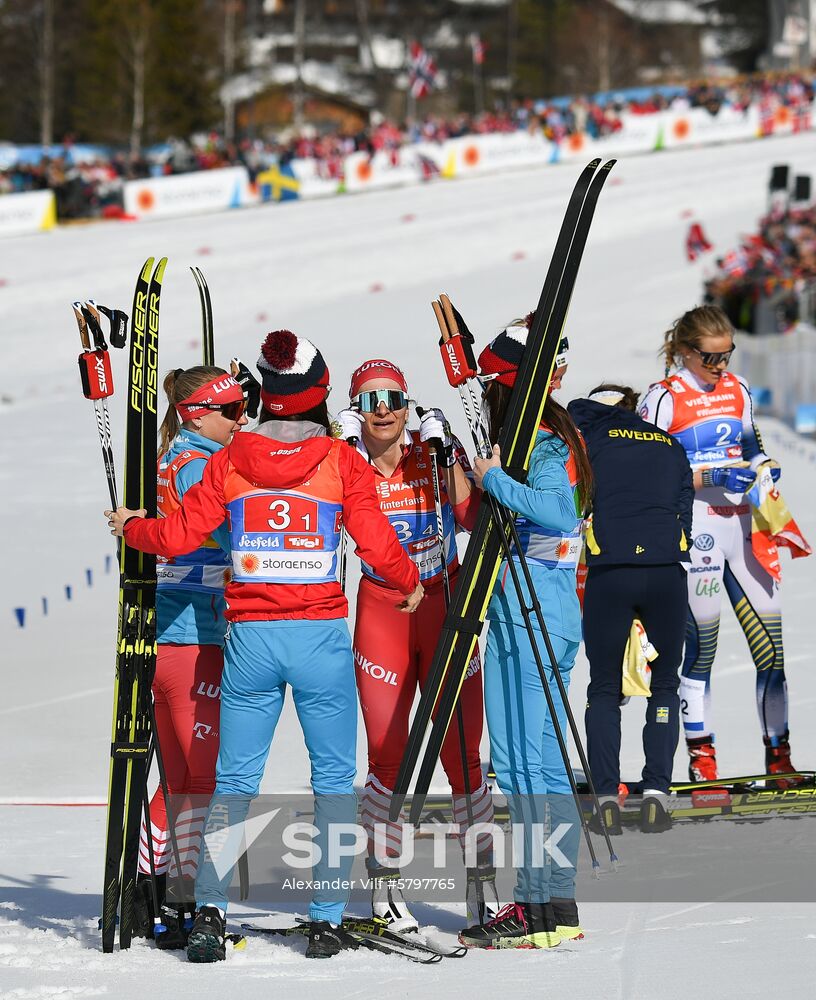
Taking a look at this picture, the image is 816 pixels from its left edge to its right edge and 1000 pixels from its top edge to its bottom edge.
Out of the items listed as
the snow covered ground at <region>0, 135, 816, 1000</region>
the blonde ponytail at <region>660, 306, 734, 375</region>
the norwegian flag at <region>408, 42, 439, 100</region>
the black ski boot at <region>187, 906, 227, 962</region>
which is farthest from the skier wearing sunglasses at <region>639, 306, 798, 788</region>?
the norwegian flag at <region>408, 42, 439, 100</region>

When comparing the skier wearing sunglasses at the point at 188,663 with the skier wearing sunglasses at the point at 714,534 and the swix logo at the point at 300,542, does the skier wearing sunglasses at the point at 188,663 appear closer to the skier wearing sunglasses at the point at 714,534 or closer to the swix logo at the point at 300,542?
the swix logo at the point at 300,542

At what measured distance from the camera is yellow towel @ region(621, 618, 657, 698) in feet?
18.0

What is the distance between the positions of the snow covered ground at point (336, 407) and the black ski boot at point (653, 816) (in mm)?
773

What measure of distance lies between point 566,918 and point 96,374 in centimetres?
216

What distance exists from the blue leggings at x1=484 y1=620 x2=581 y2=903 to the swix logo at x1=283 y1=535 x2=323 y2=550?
2.07 ft

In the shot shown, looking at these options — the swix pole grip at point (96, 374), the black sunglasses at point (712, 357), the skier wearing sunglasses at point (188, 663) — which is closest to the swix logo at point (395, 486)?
the skier wearing sunglasses at point (188, 663)

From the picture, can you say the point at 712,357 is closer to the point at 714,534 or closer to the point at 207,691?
the point at 714,534

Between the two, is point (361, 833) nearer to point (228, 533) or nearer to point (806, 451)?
point (228, 533)

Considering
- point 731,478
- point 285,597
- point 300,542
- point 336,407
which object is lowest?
point 285,597

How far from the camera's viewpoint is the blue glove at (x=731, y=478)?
600 centimetres

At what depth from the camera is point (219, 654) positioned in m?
4.71

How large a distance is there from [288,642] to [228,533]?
43 centimetres

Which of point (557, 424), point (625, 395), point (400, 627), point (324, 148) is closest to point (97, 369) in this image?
point (400, 627)

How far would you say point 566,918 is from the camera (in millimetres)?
4500
